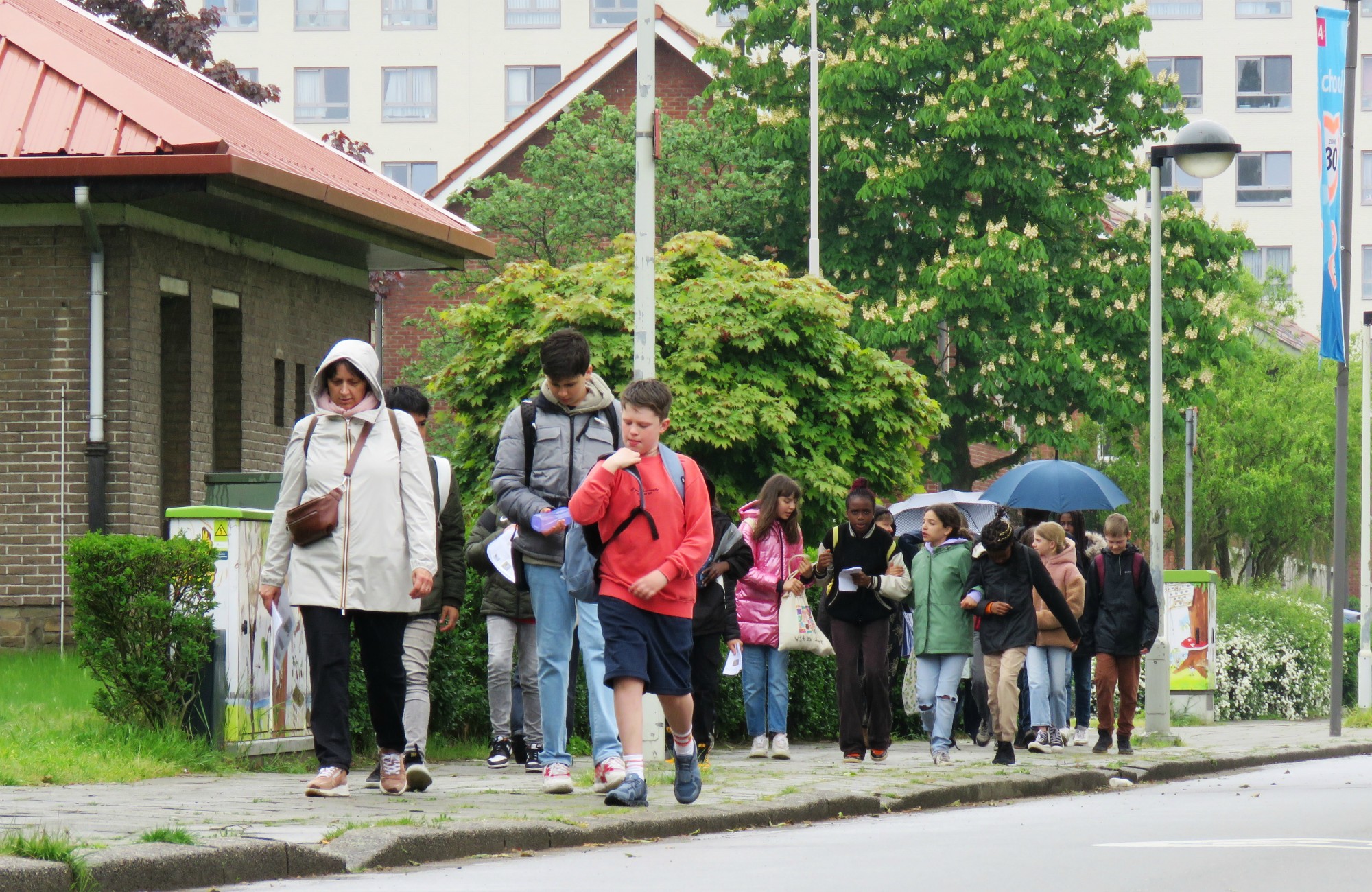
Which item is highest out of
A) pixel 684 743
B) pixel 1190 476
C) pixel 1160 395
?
pixel 1160 395

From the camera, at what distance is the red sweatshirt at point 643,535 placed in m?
8.82

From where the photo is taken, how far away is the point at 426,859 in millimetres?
7469

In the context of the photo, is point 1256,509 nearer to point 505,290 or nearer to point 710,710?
point 505,290

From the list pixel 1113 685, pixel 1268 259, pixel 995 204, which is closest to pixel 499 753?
pixel 1113 685

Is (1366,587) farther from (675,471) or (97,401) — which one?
(675,471)

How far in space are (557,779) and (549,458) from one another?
1490 mm

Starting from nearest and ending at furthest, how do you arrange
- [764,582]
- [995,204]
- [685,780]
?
[685,780] < [764,582] < [995,204]

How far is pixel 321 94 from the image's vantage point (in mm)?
67438

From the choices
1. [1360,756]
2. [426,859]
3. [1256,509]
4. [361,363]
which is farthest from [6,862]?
[1256,509]

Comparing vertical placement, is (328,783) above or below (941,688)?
above

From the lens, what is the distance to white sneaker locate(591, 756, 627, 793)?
9242mm

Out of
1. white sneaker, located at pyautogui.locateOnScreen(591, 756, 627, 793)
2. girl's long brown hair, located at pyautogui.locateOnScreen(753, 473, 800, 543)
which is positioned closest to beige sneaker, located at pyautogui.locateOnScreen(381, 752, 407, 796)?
white sneaker, located at pyautogui.locateOnScreen(591, 756, 627, 793)

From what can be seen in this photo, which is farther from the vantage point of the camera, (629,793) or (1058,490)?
(1058,490)

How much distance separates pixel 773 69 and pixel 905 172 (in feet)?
11.1
